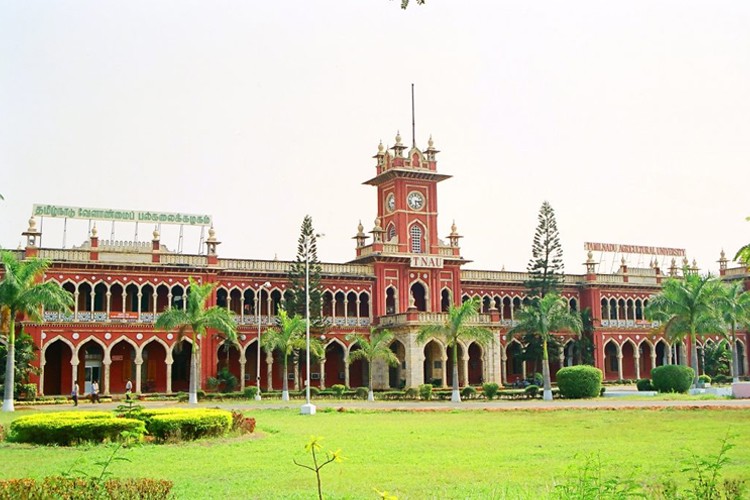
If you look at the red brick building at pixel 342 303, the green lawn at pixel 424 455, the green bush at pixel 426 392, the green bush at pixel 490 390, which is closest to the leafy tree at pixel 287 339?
the red brick building at pixel 342 303

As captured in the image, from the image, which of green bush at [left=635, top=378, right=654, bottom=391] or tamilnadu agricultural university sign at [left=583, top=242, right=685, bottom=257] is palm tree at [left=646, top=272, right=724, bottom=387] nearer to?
green bush at [left=635, top=378, right=654, bottom=391]

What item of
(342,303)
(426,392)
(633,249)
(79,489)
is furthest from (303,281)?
(79,489)

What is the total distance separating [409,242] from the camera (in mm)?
62812

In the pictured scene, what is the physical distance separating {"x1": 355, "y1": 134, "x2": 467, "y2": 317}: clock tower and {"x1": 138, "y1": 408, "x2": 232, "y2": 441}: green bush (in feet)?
121

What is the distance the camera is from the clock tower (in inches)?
2403

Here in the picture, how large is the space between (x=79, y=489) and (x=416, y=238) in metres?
53.1

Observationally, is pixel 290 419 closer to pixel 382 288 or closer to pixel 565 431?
pixel 565 431

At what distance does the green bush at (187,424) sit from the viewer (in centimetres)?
2233

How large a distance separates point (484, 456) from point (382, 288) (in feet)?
138

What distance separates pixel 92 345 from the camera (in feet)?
173

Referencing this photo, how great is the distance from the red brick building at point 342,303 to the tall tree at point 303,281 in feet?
4.64

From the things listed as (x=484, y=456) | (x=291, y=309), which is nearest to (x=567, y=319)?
(x=291, y=309)

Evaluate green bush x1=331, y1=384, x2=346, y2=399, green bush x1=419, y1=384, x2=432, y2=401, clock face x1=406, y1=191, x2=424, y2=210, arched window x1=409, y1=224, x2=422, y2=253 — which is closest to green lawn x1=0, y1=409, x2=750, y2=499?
green bush x1=419, y1=384, x2=432, y2=401

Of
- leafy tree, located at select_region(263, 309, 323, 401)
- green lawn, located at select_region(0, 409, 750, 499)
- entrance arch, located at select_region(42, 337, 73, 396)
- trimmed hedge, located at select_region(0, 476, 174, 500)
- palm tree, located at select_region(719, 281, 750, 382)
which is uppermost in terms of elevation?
palm tree, located at select_region(719, 281, 750, 382)
